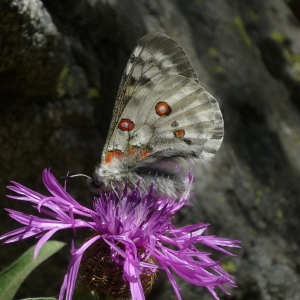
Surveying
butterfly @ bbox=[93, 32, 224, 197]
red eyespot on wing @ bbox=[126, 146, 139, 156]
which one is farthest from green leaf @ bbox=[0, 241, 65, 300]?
red eyespot on wing @ bbox=[126, 146, 139, 156]

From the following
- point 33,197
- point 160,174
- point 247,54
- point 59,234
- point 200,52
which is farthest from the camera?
point 247,54

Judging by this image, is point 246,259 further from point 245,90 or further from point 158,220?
point 158,220

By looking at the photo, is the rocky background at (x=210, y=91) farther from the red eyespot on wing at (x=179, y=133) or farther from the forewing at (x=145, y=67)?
the red eyespot on wing at (x=179, y=133)

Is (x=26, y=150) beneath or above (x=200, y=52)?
beneath

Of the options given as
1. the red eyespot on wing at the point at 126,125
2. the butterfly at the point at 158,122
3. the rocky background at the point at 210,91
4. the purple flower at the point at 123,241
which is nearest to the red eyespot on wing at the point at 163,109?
the butterfly at the point at 158,122

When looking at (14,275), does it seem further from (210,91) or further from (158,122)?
(210,91)

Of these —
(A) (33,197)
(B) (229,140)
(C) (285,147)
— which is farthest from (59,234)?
(C) (285,147)
